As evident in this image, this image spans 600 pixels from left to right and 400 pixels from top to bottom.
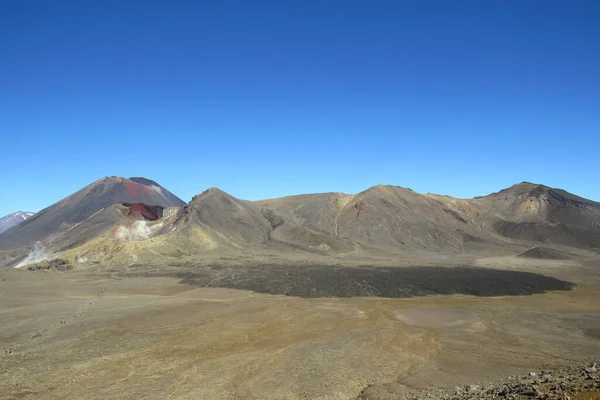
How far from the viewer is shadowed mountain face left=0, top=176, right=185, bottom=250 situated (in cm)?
10219

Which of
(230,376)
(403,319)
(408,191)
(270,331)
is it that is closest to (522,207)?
(408,191)

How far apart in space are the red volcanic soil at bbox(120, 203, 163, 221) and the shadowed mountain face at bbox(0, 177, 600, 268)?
25 centimetres

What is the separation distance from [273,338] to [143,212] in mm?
84888

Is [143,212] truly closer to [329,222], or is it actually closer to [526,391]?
[329,222]

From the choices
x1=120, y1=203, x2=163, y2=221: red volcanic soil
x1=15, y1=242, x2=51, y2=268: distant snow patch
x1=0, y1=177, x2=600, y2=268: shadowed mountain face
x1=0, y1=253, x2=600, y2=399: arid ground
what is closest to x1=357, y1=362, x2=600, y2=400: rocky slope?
x1=0, y1=253, x2=600, y2=399: arid ground

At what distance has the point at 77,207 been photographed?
381ft

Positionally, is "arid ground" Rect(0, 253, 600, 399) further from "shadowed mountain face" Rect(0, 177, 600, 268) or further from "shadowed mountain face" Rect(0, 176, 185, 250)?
"shadowed mountain face" Rect(0, 176, 185, 250)

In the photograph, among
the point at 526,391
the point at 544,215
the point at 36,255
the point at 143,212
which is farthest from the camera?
the point at 544,215

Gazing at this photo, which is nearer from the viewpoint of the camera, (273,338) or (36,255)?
(273,338)

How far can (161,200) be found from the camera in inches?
5522

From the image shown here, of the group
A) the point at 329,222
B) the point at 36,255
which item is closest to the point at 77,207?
the point at 36,255

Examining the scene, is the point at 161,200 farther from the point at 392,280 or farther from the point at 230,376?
the point at 230,376

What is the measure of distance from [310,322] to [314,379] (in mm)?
11497

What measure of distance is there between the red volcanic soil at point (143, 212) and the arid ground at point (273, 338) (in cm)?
5144
